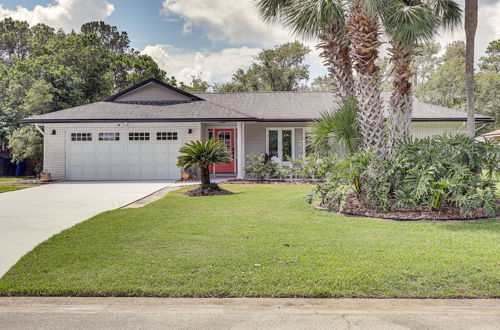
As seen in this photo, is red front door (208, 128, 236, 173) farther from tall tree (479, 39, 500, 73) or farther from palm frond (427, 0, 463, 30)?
tall tree (479, 39, 500, 73)

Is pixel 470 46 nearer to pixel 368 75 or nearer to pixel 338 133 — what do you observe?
pixel 368 75

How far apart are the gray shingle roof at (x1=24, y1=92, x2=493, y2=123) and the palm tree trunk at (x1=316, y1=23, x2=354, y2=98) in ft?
18.8

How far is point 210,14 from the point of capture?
18906mm

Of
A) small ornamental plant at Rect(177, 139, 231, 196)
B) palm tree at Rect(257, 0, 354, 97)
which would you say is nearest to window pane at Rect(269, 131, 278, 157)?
small ornamental plant at Rect(177, 139, 231, 196)

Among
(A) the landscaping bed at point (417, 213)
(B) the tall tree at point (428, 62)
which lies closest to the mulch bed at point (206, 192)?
(A) the landscaping bed at point (417, 213)

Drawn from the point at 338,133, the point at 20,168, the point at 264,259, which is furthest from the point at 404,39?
the point at 20,168

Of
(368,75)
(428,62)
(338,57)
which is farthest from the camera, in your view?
(428,62)

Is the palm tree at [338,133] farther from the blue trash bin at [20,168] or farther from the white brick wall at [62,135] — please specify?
the blue trash bin at [20,168]

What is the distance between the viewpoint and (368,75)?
9.33 metres

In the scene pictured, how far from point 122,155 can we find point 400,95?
12.8 metres

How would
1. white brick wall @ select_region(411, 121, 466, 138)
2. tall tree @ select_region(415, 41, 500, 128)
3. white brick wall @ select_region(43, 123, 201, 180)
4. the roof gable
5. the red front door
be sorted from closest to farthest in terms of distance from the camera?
white brick wall @ select_region(43, 123, 201, 180), white brick wall @ select_region(411, 121, 466, 138), the red front door, the roof gable, tall tree @ select_region(415, 41, 500, 128)

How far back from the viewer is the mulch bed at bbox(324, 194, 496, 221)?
26.0 ft

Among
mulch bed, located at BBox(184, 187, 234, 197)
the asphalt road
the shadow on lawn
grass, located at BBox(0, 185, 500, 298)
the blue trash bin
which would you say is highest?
the blue trash bin

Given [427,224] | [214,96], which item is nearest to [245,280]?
[427,224]
